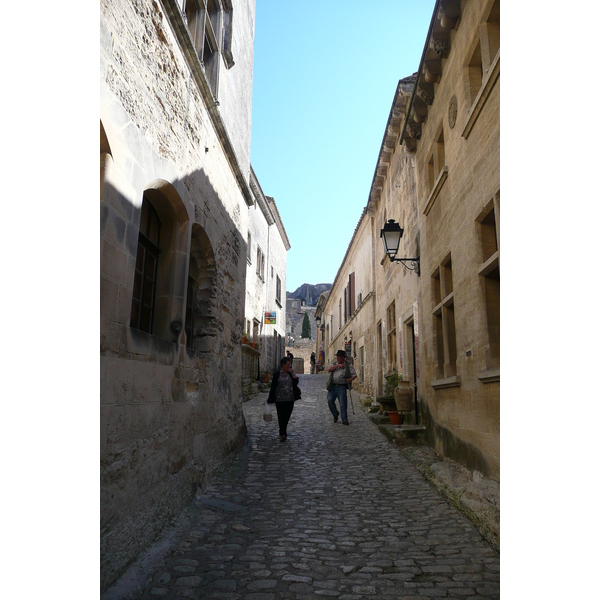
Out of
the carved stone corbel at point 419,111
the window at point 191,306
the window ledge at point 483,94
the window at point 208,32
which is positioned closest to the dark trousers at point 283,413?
the window at point 191,306

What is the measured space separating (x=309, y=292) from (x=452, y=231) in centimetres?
7082

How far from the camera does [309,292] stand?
77688mm

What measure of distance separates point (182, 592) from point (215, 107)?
5454 millimetres

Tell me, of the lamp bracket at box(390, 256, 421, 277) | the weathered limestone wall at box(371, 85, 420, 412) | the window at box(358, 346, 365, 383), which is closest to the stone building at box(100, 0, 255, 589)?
the lamp bracket at box(390, 256, 421, 277)

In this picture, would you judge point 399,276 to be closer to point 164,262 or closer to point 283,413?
point 283,413

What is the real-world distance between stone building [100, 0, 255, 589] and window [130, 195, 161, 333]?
0.7 inches

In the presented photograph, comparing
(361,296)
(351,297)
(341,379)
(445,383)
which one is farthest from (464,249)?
(351,297)

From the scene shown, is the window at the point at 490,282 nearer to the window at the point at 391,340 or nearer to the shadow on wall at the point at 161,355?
the shadow on wall at the point at 161,355

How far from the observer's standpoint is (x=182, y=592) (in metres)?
3.47

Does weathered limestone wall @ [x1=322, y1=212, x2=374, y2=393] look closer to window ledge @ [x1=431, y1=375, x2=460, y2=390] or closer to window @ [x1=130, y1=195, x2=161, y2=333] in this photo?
window ledge @ [x1=431, y1=375, x2=460, y2=390]

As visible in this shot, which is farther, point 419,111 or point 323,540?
point 419,111

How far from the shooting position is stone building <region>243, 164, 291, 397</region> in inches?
737

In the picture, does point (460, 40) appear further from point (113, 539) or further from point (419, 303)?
point (113, 539)
